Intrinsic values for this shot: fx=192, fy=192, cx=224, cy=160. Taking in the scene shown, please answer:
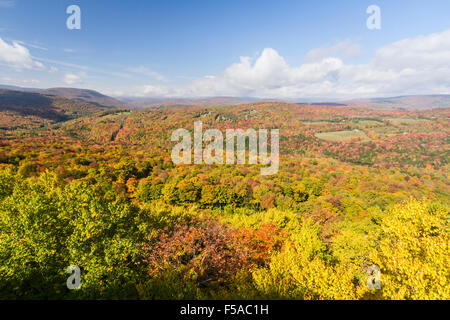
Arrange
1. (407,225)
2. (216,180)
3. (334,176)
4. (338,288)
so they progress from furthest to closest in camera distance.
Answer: (334,176) → (216,180) → (407,225) → (338,288)

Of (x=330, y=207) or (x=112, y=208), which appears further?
(x=330, y=207)

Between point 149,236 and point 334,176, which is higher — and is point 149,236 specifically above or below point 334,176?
above

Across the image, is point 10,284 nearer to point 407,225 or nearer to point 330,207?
point 407,225

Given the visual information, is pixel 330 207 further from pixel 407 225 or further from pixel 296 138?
pixel 296 138
